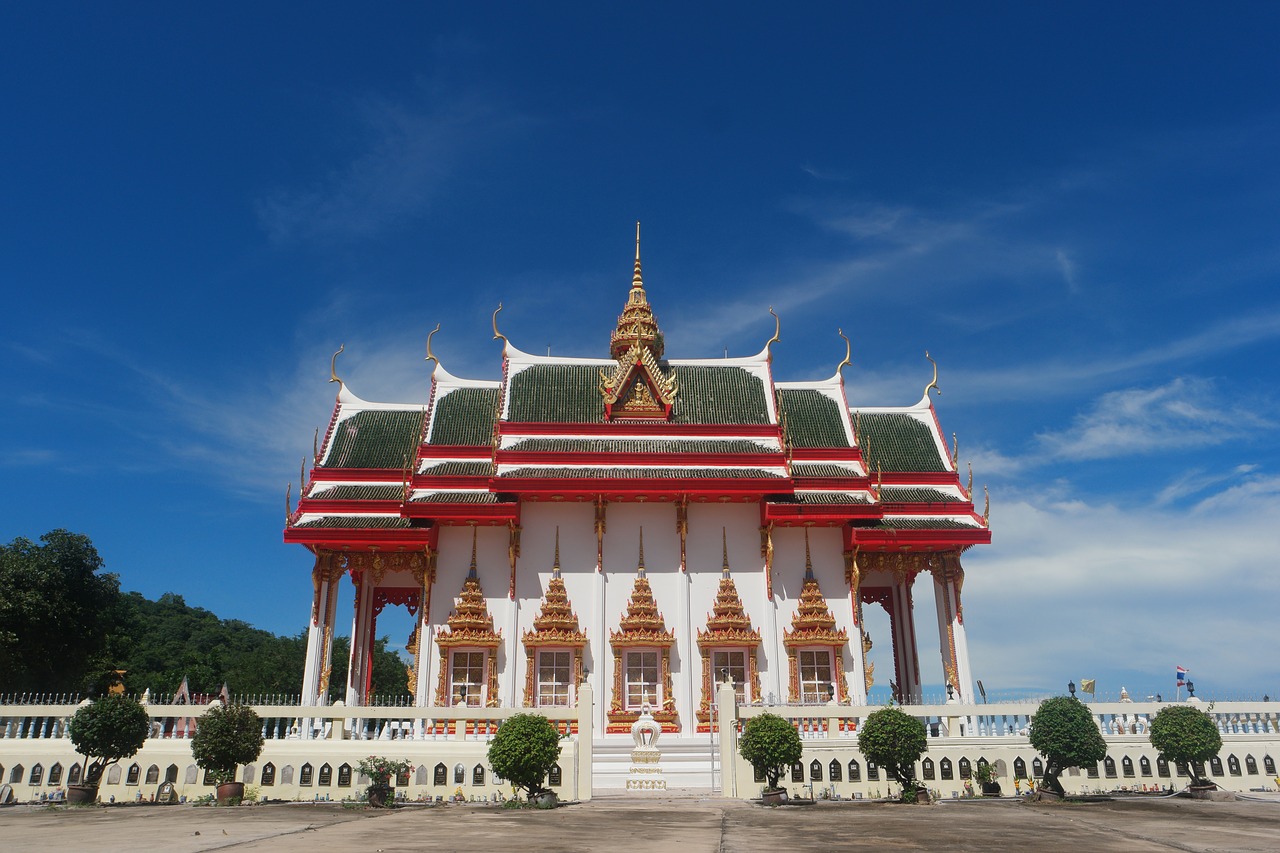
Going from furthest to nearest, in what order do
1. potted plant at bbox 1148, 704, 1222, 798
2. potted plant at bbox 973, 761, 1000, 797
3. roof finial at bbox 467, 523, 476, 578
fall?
1. roof finial at bbox 467, 523, 476, 578
2. potted plant at bbox 973, 761, 1000, 797
3. potted plant at bbox 1148, 704, 1222, 798

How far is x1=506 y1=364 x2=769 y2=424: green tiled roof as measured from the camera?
1001 inches

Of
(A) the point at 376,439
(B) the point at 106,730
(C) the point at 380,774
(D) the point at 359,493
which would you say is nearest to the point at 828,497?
(D) the point at 359,493

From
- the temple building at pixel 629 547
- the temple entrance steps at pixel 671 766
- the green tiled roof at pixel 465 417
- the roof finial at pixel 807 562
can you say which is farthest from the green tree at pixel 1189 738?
the green tiled roof at pixel 465 417

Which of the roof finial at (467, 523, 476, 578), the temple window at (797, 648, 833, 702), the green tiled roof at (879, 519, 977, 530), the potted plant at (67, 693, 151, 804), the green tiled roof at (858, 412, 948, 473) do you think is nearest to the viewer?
the potted plant at (67, 693, 151, 804)

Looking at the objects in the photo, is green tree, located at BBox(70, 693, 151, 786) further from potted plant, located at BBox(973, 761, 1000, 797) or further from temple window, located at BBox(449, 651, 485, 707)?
potted plant, located at BBox(973, 761, 1000, 797)

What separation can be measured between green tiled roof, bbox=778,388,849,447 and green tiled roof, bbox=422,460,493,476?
8.48 meters

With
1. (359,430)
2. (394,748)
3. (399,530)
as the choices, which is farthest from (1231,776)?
(359,430)

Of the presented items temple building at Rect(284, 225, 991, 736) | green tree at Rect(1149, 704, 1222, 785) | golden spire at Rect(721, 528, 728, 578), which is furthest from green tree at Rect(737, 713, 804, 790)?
golden spire at Rect(721, 528, 728, 578)

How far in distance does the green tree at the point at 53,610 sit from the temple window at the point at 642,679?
67.5 ft

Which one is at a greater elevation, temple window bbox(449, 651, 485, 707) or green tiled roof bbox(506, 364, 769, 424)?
green tiled roof bbox(506, 364, 769, 424)

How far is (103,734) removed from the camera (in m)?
12.9

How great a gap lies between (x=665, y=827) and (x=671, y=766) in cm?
790

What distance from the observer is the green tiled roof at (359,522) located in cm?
2239

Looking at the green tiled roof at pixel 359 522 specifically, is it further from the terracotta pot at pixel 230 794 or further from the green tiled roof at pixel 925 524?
the green tiled roof at pixel 925 524
